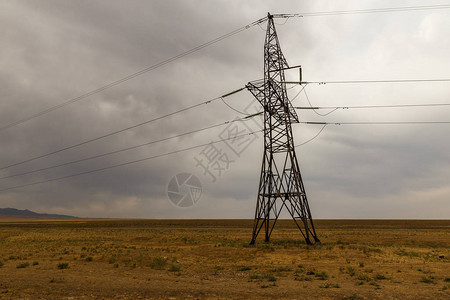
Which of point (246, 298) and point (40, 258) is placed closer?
point (246, 298)

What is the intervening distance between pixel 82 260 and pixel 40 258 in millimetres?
4792

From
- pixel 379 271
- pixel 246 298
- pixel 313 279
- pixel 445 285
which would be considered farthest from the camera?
pixel 379 271

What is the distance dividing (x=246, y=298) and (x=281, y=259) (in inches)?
491

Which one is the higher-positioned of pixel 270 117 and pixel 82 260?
pixel 270 117

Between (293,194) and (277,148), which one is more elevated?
(277,148)

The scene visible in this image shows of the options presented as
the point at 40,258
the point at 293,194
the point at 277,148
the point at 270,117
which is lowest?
the point at 40,258

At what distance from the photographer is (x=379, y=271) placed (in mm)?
21266

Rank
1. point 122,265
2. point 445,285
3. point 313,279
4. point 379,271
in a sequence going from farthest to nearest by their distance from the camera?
point 122,265, point 379,271, point 313,279, point 445,285

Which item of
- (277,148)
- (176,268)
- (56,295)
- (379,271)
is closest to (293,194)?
(277,148)

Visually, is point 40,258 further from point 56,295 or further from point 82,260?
point 56,295

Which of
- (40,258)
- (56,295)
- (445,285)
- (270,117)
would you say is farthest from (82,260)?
(445,285)

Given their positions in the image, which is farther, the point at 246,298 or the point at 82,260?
the point at 82,260

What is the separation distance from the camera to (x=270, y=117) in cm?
3347

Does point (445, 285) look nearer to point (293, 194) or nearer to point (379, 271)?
point (379, 271)
